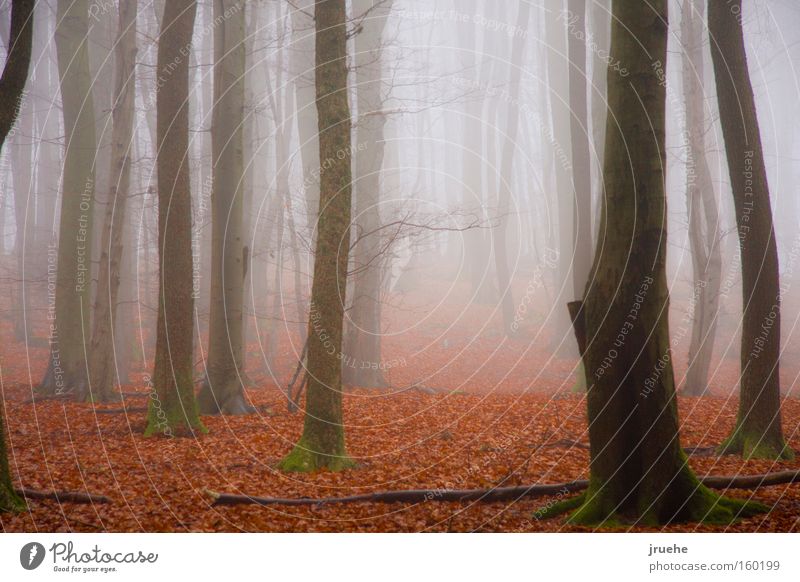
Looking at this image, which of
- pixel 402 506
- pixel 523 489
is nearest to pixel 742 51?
pixel 523 489

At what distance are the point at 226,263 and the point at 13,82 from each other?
214 inches

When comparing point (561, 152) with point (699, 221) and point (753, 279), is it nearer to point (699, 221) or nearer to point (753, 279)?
point (699, 221)

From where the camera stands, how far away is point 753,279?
9.23 meters

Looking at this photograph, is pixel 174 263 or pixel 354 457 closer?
pixel 354 457

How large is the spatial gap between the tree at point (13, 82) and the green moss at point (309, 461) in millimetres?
3101

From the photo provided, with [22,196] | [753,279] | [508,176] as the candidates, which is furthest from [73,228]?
[508,176]

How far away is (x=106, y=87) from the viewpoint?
19922 millimetres

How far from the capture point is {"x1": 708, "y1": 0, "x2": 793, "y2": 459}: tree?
359 inches

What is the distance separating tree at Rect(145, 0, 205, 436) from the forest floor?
684 mm

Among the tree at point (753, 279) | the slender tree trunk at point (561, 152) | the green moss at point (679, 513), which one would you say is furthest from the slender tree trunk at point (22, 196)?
the tree at point (753, 279)

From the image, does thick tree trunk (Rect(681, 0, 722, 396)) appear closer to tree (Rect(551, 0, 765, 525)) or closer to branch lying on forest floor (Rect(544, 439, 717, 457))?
branch lying on forest floor (Rect(544, 439, 717, 457))

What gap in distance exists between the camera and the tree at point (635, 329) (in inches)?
263

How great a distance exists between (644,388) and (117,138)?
11.7 meters
